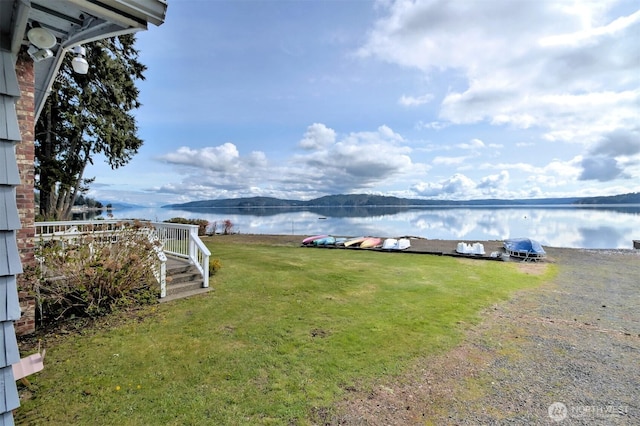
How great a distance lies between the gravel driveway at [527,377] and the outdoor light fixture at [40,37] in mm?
4665

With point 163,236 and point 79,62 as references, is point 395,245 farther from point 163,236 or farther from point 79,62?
point 79,62

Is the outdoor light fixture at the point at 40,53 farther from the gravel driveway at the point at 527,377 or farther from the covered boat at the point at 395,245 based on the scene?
the covered boat at the point at 395,245

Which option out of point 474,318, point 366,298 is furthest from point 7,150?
point 474,318

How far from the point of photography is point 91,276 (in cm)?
534

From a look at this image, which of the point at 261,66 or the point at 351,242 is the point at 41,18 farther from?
the point at 351,242

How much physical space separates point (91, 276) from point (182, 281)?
6.91ft

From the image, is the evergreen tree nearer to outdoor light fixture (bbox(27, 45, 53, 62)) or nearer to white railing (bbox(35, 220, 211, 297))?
white railing (bbox(35, 220, 211, 297))

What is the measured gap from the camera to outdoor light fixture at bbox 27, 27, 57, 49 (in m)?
2.73

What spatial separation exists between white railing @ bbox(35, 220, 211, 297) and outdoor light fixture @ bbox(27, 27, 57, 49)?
173 inches

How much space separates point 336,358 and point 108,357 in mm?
3198

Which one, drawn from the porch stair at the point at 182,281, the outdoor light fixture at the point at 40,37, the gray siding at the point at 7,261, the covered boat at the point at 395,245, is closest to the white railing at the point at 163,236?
the porch stair at the point at 182,281

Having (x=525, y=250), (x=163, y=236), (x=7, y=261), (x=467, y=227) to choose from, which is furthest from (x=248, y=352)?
(x=467, y=227)

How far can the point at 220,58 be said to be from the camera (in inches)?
567

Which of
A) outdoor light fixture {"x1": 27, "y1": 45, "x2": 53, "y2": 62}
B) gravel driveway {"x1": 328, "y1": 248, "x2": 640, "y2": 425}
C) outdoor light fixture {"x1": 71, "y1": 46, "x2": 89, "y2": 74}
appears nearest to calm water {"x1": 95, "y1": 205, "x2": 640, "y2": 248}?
outdoor light fixture {"x1": 71, "y1": 46, "x2": 89, "y2": 74}
